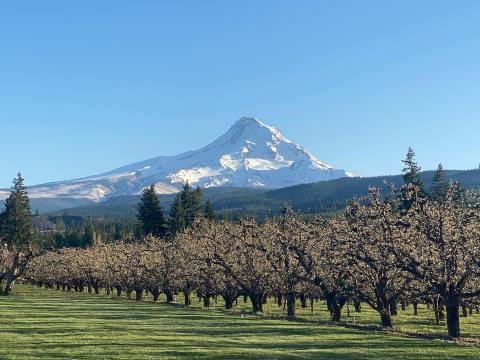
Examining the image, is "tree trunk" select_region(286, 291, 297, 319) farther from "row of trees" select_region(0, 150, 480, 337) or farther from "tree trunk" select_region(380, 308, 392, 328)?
"tree trunk" select_region(380, 308, 392, 328)

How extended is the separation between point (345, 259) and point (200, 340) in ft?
51.7

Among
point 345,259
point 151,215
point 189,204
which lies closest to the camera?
point 345,259

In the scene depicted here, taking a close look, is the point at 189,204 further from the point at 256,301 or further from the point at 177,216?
the point at 256,301

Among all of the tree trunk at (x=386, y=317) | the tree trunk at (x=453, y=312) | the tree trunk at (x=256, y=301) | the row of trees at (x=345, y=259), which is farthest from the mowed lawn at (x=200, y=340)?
the tree trunk at (x=256, y=301)

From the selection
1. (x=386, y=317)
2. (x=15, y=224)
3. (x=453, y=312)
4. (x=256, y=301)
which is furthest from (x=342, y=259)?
(x=15, y=224)

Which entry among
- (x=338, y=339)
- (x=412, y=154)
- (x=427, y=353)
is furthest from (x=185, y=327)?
(x=412, y=154)

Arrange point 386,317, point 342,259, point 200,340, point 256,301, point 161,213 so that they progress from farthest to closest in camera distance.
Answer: point 161,213 → point 256,301 → point 342,259 → point 386,317 → point 200,340

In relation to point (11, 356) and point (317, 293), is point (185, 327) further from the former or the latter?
point (317, 293)

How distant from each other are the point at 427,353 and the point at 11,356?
66.0 feet

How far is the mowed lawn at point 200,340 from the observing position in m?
28.5

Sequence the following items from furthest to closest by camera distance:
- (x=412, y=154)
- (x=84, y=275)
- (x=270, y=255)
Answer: (x=84, y=275) < (x=412, y=154) < (x=270, y=255)

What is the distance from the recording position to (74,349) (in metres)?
29.7

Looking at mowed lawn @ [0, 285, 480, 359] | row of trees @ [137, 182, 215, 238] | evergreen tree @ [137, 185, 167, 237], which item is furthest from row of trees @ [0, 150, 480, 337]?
evergreen tree @ [137, 185, 167, 237]

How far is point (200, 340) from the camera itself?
33.8 meters
